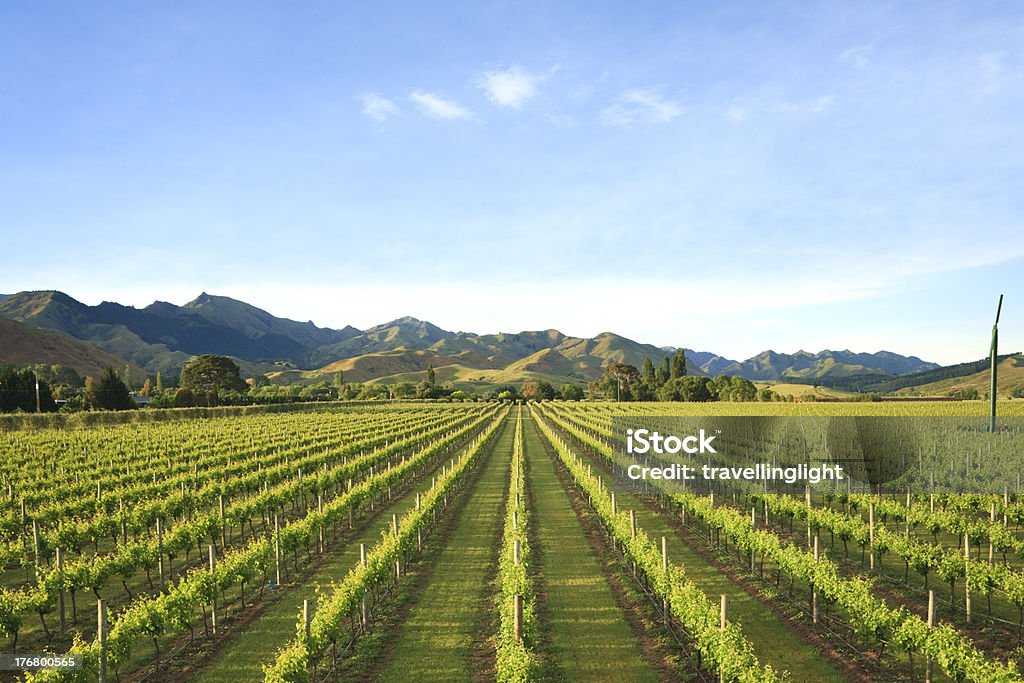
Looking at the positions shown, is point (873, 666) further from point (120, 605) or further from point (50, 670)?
point (120, 605)

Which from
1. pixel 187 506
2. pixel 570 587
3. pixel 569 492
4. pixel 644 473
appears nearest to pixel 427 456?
pixel 569 492

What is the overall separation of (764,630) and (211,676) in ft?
39.5

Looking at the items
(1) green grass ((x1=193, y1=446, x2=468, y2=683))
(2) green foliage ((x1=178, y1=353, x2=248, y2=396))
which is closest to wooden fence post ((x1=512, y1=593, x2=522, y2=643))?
(1) green grass ((x1=193, y1=446, x2=468, y2=683))

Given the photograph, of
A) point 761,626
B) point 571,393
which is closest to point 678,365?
point 571,393

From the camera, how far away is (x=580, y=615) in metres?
15.7

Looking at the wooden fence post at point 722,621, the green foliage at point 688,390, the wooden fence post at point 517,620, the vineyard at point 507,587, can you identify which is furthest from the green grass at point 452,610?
the green foliage at point 688,390

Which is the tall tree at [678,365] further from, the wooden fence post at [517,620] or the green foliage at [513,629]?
the wooden fence post at [517,620]

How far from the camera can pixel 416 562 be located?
67.6 feet

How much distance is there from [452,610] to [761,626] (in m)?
7.49

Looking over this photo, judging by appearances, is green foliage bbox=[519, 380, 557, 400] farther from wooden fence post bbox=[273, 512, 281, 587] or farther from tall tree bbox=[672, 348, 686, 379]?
wooden fence post bbox=[273, 512, 281, 587]

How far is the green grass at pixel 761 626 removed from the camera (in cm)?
1278

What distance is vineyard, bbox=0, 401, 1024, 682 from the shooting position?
41.4 ft

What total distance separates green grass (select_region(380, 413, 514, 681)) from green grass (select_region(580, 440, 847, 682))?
20.0 feet

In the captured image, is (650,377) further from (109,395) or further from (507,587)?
(507,587)
